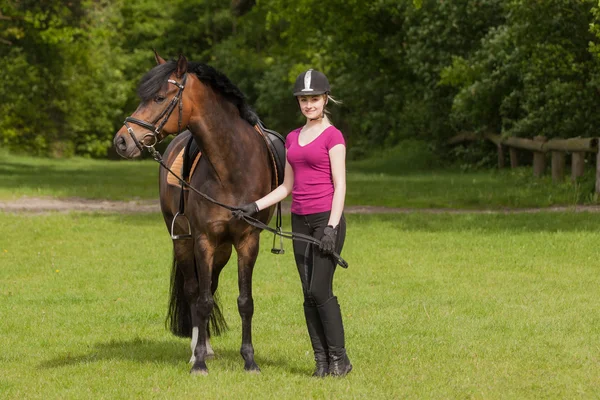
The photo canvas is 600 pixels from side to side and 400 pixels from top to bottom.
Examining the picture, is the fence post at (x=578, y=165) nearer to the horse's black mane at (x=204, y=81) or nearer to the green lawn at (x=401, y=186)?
the green lawn at (x=401, y=186)

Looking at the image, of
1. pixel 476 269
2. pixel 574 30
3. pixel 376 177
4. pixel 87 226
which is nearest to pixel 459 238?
pixel 476 269

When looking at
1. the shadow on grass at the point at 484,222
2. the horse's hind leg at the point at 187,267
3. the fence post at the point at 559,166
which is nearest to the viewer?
the horse's hind leg at the point at 187,267

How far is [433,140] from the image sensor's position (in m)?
38.1

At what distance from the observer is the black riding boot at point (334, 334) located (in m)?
7.18

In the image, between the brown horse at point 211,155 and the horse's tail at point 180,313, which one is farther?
the horse's tail at point 180,313

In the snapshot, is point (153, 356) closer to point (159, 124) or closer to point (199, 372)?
point (199, 372)

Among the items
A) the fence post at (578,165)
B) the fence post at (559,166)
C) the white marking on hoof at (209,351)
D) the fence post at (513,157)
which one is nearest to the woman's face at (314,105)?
the white marking on hoof at (209,351)

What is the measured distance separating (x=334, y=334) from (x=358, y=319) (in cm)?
255

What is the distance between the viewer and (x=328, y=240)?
686 centimetres

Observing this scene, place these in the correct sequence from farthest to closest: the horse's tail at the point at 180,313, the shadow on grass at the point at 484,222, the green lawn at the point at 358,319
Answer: the shadow on grass at the point at 484,222, the horse's tail at the point at 180,313, the green lawn at the point at 358,319

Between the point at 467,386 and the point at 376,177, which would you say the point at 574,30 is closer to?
the point at 376,177

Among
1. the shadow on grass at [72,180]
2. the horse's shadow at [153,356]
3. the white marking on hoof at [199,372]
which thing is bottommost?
the shadow on grass at [72,180]

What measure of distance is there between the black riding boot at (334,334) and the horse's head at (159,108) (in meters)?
1.66

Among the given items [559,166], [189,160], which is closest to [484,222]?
[559,166]
